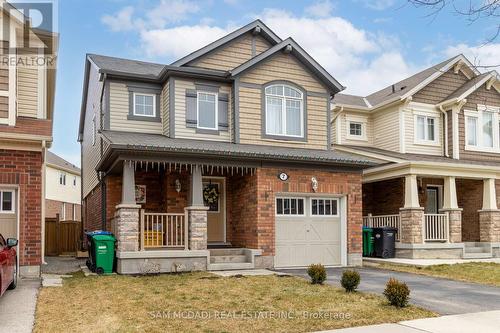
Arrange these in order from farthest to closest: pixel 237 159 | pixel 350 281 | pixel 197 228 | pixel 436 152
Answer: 1. pixel 436 152
2. pixel 237 159
3. pixel 197 228
4. pixel 350 281

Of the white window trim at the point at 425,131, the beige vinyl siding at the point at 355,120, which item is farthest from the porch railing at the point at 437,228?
the beige vinyl siding at the point at 355,120

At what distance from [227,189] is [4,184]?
6.68 metres

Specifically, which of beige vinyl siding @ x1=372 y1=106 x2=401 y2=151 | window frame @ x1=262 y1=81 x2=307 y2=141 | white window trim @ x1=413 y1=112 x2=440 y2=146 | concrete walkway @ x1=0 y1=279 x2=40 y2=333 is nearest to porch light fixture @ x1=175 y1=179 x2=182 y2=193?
window frame @ x1=262 y1=81 x2=307 y2=141

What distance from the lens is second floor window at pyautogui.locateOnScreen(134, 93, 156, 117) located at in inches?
648

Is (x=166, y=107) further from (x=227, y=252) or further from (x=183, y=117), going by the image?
(x=227, y=252)

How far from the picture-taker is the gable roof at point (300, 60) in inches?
637

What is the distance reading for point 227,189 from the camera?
16.5 m

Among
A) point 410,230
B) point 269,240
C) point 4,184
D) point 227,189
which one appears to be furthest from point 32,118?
point 410,230

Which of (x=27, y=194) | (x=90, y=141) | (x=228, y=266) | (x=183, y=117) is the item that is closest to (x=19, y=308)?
(x=27, y=194)

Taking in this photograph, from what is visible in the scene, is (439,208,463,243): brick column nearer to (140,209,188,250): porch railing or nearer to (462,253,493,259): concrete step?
(462,253,493,259): concrete step

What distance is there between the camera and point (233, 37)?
1723 centimetres

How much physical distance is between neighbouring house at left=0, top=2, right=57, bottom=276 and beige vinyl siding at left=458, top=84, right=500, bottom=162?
1590 cm

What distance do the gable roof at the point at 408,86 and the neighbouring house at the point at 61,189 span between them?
2291 cm

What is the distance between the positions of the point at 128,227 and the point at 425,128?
45.0 feet
